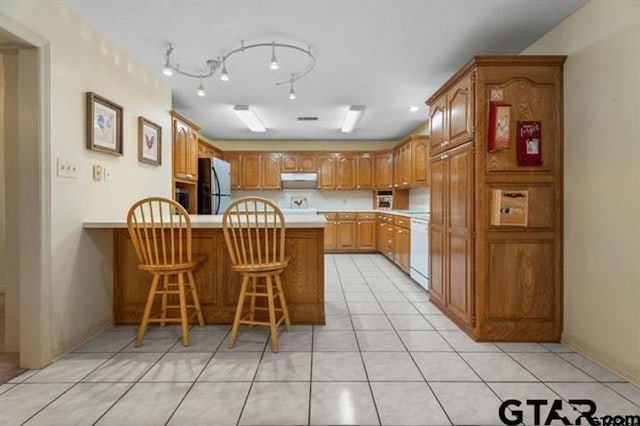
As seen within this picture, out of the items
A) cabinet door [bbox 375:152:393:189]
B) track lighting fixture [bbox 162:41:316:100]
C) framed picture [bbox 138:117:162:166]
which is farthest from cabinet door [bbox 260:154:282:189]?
framed picture [bbox 138:117:162:166]

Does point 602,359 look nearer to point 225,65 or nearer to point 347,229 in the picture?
point 225,65

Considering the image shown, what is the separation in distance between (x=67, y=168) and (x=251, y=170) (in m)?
4.54

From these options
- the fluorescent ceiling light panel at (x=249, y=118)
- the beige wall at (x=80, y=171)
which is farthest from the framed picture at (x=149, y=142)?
the fluorescent ceiling light panel at (x=249, y=118)

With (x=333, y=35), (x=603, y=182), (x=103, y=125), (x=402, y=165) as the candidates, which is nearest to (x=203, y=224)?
(x=103, y=125)

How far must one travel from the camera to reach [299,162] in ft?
22.2

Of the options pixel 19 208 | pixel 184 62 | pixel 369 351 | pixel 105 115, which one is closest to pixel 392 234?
pixel 369 351

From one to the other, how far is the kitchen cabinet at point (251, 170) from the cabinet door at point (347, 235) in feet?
6.39

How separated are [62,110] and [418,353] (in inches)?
116

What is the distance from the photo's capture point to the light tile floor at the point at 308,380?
161 cm

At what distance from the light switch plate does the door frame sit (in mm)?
89

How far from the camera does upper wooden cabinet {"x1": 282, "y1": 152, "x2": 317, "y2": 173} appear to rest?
22.2 ft

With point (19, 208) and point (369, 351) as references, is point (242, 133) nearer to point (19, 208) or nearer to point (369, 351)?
point (19, 208)

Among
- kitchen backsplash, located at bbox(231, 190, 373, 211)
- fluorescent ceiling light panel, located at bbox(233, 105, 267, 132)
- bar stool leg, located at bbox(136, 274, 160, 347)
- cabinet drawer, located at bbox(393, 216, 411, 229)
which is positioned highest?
fluorescent ceiling light panel, located at bbox(233, 105, 267, 132)

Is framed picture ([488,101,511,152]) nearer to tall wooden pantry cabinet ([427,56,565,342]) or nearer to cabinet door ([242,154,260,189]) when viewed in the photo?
tall wooden pantry cabinet ([427,56,565,342])
